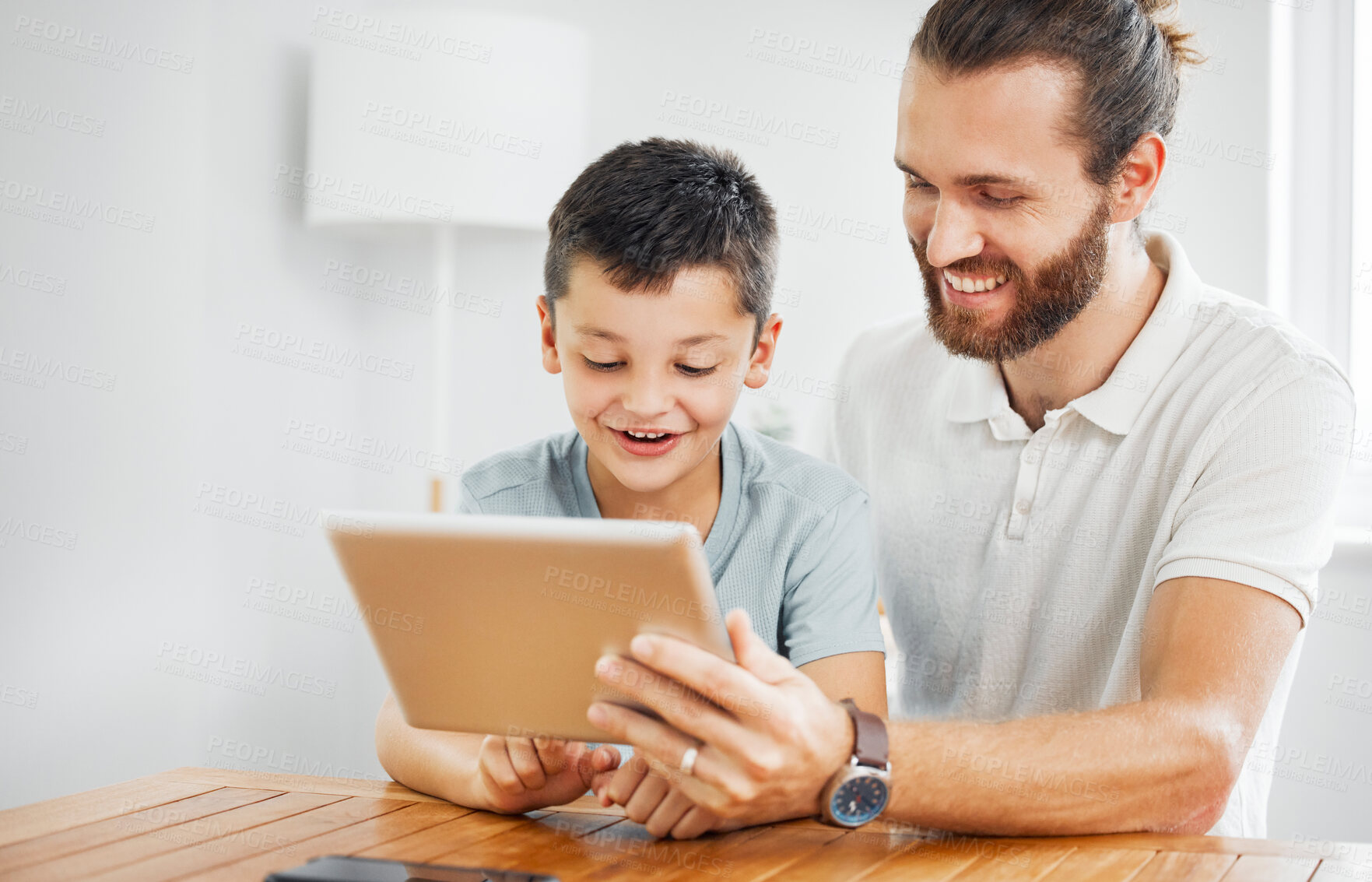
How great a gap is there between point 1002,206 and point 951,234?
0.08m

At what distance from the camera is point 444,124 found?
2.53 metres

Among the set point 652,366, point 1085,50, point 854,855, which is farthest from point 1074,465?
point 854,855

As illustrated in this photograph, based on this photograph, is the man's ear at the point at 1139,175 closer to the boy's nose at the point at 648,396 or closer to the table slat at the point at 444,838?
the boy's nose at the point at 648,396

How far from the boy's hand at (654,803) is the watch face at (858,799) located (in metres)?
0.13

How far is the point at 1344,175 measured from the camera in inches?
103

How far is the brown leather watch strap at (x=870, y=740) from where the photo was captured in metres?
0.98

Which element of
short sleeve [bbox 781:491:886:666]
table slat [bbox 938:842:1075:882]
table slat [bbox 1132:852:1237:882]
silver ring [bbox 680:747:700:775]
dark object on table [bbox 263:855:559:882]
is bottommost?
table slat [bbox 938:842:1075:882]

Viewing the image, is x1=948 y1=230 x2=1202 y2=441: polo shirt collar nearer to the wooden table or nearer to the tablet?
the wooden table

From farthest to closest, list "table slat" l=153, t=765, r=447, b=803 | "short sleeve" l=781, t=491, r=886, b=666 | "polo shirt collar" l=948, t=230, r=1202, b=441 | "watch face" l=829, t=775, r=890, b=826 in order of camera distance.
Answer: "polo shirt collar" l=948, t=230, r=1202, b=441 → "short sleeve" l=781, t=491, r=886, b=666 → "table slat" l=153, t=765, r=447, b=803 → "watch face" l=829, t=775, r=890, b=826

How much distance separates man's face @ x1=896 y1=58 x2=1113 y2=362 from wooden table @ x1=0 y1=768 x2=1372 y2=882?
28.7 inches

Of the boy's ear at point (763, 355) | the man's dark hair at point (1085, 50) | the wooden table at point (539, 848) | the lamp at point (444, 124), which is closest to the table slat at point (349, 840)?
the wooden table at point (539, 848)

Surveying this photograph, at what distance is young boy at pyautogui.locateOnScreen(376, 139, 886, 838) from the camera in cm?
127

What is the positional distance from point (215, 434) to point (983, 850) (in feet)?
6.02

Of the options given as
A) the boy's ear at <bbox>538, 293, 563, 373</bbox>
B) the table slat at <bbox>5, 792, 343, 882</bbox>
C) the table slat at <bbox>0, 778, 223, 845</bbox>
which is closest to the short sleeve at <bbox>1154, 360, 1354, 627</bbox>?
the boy's ear at <bbox>538, 293, 563, 373</bbox>
